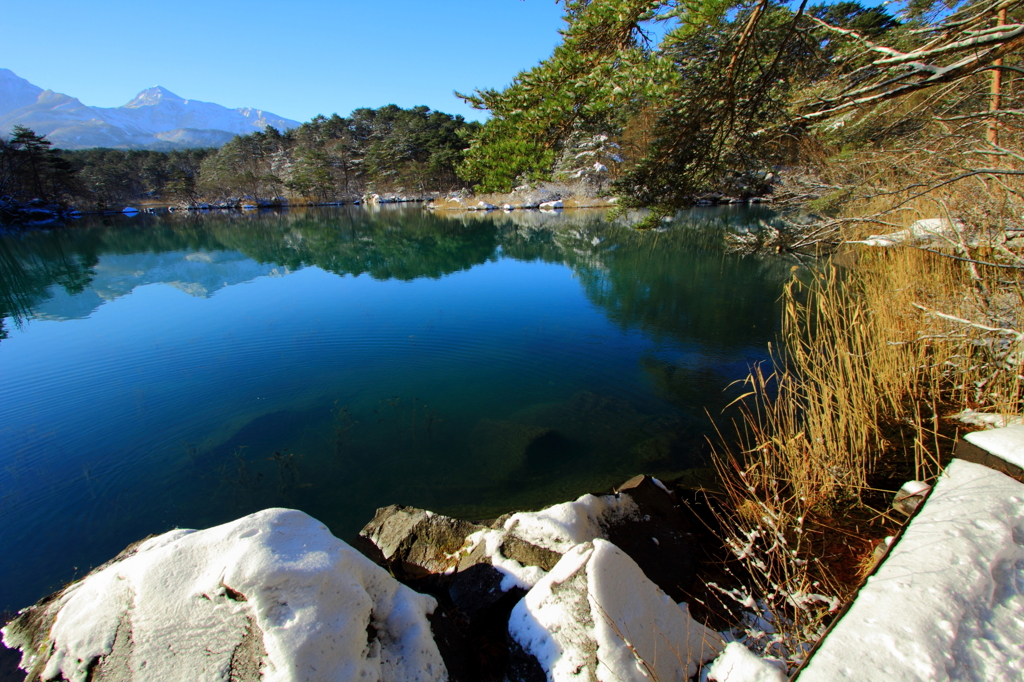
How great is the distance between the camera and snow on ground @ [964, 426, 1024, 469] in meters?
2.19

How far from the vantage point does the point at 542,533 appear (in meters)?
2.13

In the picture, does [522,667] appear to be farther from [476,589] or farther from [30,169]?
[30,169]

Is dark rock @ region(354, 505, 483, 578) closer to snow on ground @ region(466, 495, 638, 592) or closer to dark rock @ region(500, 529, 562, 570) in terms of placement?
snow on ground @ region(466, 495, 638, 592)

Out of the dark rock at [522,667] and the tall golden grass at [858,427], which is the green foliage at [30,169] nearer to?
the dark rock at [522,667]

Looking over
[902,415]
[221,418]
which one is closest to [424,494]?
[221,418]

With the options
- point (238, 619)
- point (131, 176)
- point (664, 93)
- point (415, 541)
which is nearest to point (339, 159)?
point (131, 176)

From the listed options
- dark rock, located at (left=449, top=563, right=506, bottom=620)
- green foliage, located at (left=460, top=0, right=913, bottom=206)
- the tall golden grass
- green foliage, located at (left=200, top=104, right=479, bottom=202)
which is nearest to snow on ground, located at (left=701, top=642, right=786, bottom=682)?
the tall golden grass

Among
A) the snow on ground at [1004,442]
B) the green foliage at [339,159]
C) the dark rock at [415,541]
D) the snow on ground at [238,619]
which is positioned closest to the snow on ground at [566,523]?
the dark rock at [415,541]

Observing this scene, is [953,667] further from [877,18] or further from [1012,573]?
[877,18]

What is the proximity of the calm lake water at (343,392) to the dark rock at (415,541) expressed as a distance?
825 mm

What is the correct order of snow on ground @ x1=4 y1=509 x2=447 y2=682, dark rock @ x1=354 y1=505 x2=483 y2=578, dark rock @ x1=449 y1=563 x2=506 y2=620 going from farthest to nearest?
dark rock @ x1=354 y1=505 x2=483 y2=578 → dark rock @ x1=449 y1=563 x2=506 y2=620 → snow on ground @ x1=4 y1=509 x2=447 y2=682

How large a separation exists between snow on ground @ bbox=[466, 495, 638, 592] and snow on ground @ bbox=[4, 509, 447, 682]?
506 millimetres

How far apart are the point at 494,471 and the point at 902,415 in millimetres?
3283

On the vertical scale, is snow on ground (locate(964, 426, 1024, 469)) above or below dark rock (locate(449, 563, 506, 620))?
above
